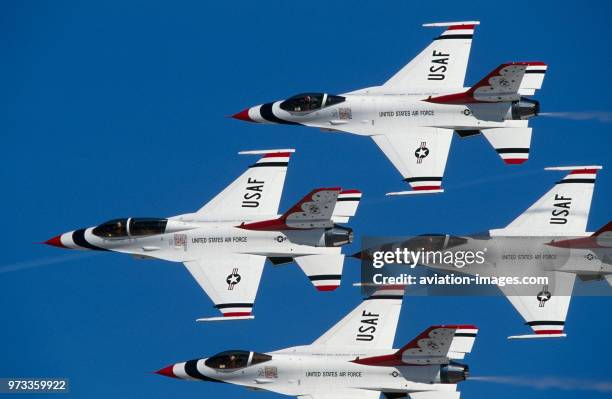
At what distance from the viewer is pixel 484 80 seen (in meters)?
59.3

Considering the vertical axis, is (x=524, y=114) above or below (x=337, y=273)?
above

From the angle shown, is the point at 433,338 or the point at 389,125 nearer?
the point at 433,338

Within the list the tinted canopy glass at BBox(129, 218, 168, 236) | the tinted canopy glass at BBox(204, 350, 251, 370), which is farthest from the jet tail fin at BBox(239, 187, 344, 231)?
the tinted canopy glass at BBox(204, 350, 251, 370)

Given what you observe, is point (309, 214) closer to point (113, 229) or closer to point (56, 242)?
point (113, 229)

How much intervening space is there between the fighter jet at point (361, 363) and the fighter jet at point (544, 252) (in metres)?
2.42

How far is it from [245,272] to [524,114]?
8.43 m

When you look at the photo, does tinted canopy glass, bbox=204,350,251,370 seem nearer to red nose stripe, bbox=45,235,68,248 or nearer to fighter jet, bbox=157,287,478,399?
fighter jet, bbox=157,287,478,399

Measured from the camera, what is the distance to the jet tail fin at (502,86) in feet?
194

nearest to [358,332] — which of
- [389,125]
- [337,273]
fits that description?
[337,273]

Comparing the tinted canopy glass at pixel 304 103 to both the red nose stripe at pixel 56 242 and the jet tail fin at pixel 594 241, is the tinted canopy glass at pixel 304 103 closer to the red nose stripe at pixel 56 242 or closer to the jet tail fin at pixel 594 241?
the red nose stripe at pixel 56 242

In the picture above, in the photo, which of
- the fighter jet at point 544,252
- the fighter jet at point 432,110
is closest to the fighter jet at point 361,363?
the fighter jet at point 544,252

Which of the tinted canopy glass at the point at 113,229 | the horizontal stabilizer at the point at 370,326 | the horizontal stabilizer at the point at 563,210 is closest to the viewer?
the horizontal stabilizer at the point at 370,326

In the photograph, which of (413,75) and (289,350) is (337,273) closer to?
(289,350)

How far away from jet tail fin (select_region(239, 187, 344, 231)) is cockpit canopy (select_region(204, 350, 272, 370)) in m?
3.38
